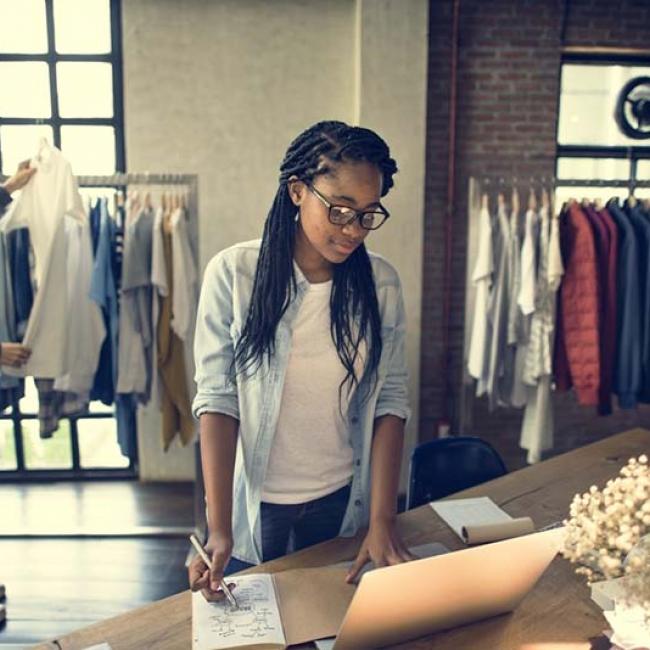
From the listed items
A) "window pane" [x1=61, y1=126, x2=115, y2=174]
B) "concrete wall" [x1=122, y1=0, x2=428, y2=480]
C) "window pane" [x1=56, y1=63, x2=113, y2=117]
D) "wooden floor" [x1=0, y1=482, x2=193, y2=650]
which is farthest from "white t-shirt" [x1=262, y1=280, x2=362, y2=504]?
"window pane" [x1=56, y1=63, x2=113, y2=117]

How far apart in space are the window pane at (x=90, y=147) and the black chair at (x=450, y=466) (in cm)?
288

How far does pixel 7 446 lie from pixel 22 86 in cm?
222

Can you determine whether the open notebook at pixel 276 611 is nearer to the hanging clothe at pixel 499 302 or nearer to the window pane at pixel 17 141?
the hanging clothe at pixel 499 302

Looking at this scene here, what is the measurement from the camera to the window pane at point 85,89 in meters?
4.21

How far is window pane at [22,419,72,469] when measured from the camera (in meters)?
4.47

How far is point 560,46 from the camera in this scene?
13.5ft

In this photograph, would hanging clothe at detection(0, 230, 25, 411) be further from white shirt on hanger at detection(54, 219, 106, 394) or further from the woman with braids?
the woman with braids

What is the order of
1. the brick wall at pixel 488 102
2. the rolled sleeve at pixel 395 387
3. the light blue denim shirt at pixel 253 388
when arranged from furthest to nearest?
the brick wall at pixel 488 102 → the rolled sleeve at pixel 395 387 → the light blue denim shirt at pixel 253 388

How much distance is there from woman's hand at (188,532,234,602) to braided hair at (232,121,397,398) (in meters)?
0.38

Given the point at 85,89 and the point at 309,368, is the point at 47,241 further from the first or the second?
the point at 309,368

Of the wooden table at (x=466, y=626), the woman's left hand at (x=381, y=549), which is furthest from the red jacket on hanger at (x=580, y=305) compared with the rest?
the woman's left hand at (x=381, y=549)

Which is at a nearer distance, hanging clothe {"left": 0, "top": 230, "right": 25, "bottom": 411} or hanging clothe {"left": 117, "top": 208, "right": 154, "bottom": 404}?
hanging clothe {"left": 0, "top": 230, "right": 25, "bottom": 411}

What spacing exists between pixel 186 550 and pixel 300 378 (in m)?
2.32

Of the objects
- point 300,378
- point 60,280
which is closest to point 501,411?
point 60,280
